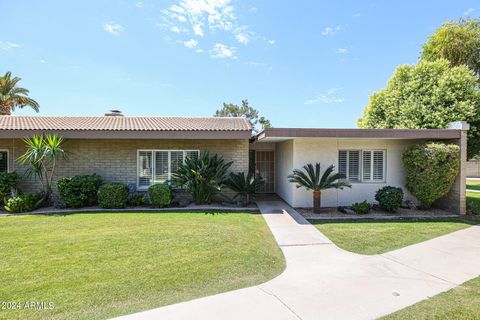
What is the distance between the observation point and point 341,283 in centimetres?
403

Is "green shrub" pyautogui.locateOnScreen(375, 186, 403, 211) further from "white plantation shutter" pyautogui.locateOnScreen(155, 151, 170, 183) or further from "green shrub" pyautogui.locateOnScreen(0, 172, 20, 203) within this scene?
"green shrub" pyautogui.locateOnScreen(0, 172, 20, 203)

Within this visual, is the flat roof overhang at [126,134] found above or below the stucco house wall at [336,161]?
above

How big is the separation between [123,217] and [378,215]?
29.8 feet

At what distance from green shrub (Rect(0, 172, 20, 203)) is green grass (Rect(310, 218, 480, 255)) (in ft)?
38.0

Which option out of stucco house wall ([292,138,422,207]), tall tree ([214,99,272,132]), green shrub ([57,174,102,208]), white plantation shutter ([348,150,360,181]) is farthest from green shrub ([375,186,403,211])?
tall tree ([214,99,272,132])

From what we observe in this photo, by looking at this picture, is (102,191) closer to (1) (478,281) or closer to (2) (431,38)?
(1) (478,281)

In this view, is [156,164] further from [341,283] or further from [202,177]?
[341,283]

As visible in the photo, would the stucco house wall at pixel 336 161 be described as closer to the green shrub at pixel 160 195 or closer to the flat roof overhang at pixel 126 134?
the flat roof overhang at pixel 126 134

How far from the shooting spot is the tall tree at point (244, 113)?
36656 mm

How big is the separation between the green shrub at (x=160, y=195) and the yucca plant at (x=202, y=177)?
1.92 ft

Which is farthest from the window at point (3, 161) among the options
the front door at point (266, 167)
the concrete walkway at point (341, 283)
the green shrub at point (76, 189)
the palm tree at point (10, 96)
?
the palm tree at point (10, 96)

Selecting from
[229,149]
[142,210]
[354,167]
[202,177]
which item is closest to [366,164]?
[354,167]

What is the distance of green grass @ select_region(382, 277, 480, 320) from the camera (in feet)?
10.2

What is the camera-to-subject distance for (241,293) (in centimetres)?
367
